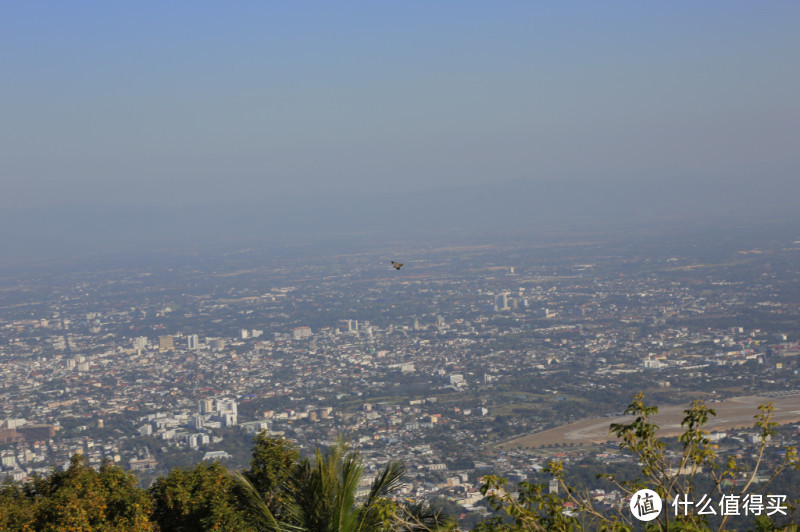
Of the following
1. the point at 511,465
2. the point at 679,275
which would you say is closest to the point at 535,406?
the point at 511,465

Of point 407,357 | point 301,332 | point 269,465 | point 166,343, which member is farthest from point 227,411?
point 269,465

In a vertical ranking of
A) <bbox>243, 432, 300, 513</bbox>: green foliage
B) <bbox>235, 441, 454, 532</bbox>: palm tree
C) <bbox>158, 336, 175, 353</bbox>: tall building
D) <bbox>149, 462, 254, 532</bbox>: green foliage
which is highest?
<bbox>235, 441, 454, 532</bbox>: palm tree

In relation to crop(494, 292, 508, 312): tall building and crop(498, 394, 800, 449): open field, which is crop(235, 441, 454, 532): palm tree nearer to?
crop(498, 394, 800, 449): open field

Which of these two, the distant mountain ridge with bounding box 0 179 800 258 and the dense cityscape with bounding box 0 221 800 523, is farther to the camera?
the distant mountain ridge with bounding box 0 179 800 258

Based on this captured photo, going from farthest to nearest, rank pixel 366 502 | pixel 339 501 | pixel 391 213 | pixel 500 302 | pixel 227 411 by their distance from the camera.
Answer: pixel 391 213, pixel 500 302, pixel 227 411, pixel 366 502, pixel 339 501

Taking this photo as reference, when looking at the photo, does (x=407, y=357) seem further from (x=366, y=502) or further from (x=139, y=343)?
(x=366, y=502)

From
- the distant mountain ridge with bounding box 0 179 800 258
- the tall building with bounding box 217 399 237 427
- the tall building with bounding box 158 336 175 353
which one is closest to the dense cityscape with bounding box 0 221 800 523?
the tall building with bounding box 217 399 237 427

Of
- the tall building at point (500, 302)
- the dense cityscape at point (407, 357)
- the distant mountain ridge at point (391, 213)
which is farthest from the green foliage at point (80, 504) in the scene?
the distant mountain ridge at point (391, 213)
